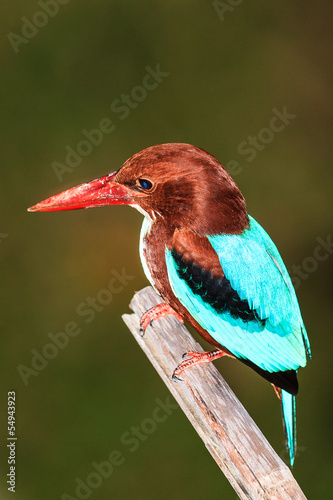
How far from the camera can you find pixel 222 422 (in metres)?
1.31

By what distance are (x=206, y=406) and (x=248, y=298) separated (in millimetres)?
261

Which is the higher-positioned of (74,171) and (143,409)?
(74,171)

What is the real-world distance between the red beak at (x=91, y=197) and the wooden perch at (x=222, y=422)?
13.9 inches

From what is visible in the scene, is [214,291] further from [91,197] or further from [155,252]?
[91,197]

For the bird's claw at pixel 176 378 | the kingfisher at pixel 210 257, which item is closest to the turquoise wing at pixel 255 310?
the kingfisher at pixel 210 257

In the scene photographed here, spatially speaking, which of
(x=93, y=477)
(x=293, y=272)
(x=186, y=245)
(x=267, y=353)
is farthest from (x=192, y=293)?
(x=293, y=272)

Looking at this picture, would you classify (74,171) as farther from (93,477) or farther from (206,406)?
(206,406)

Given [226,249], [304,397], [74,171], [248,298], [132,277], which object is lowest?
[304,397]

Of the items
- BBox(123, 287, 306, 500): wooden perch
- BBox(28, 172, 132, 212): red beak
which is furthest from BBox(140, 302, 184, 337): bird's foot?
BBox(28, 172, 132, 212): red beak

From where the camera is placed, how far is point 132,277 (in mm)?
2742

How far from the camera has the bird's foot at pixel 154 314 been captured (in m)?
1.61

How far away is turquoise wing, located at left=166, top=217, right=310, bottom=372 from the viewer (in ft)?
4.62

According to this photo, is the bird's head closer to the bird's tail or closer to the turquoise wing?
the turquoise wing

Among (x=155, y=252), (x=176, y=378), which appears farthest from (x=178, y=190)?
(x=176, y=378)
